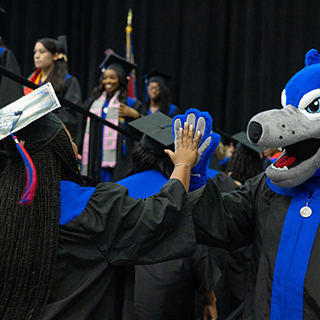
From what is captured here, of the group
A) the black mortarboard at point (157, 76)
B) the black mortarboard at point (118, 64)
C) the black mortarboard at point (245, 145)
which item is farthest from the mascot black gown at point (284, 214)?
the black mortarboard at point (157, 76)

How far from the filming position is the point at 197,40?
7047 millimetres

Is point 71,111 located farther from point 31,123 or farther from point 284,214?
point 284,214

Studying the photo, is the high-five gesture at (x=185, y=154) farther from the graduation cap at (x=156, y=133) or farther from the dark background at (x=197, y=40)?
the dark background at (x=197, y=40)

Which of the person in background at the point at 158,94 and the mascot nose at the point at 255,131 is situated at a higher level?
the mascot nose at the point at 255,131

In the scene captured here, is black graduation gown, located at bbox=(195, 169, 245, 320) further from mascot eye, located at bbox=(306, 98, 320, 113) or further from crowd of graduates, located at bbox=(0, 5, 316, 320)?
mascot eye, located at bbox=(306, 98, 320, 113)

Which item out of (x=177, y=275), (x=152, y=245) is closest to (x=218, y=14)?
(x=177, y=275)

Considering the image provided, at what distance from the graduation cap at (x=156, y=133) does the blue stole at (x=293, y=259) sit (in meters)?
0.77

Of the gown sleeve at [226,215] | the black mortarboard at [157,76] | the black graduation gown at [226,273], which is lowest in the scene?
the black graduation gown at [226,273]

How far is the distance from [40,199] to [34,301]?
300mm

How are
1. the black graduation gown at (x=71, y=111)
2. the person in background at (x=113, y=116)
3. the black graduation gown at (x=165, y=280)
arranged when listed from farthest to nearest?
the person in background at (x=113, y=116), the black graduation gown at (x=71, y=111), the black graduation gown at (x=165, y=280)

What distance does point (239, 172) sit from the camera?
3.63 metres

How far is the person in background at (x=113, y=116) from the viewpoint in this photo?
159 inches

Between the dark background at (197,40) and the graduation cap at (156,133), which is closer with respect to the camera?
the graduation cap at (156,133)

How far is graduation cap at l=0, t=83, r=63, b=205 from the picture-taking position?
4.38 ft
